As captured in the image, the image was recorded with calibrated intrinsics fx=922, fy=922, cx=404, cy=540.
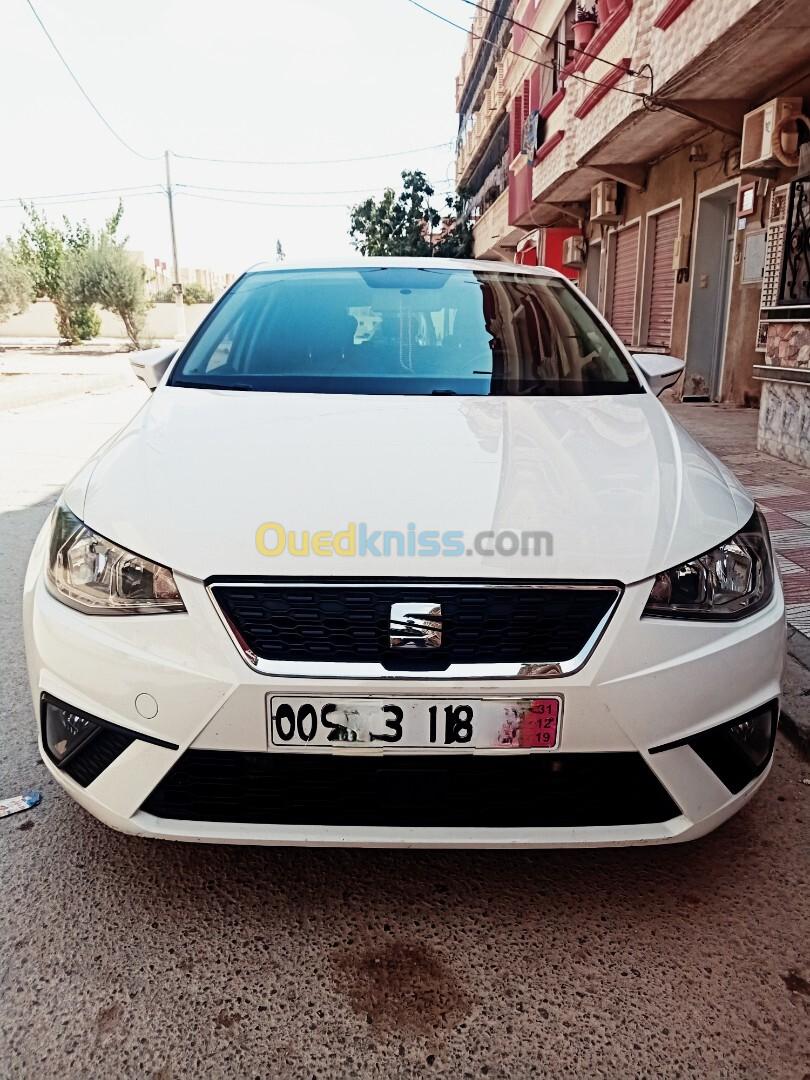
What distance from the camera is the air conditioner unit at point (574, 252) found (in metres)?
18.6

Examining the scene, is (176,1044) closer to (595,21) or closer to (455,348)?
(455,348)

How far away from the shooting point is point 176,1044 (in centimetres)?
156

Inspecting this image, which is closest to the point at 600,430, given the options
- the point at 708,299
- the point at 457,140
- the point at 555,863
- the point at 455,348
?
the point at 455,348

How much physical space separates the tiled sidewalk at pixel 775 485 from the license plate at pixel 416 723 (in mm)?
2001

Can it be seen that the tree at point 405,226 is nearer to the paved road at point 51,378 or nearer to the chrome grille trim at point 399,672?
the paved road at point 51,378

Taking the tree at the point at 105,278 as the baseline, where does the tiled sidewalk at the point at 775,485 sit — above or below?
below

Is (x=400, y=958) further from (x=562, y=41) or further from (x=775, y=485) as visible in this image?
(x=562, y=41)

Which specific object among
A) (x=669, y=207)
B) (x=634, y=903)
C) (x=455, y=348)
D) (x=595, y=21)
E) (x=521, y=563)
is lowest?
(x=634, y=903)

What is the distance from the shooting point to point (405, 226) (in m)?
35.1

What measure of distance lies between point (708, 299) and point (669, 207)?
1.97 metres

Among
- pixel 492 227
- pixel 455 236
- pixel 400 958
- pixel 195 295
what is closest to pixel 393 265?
pixel 400 958

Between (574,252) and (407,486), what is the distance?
18.3m

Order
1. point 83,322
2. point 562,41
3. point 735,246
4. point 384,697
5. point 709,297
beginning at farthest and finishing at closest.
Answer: point 83,322
point 562,41
point 709,297
point 735,246
point 384,697

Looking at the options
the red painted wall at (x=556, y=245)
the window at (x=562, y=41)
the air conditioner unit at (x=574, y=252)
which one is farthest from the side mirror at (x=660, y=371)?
the red painted wall at (x=556, y=245)
